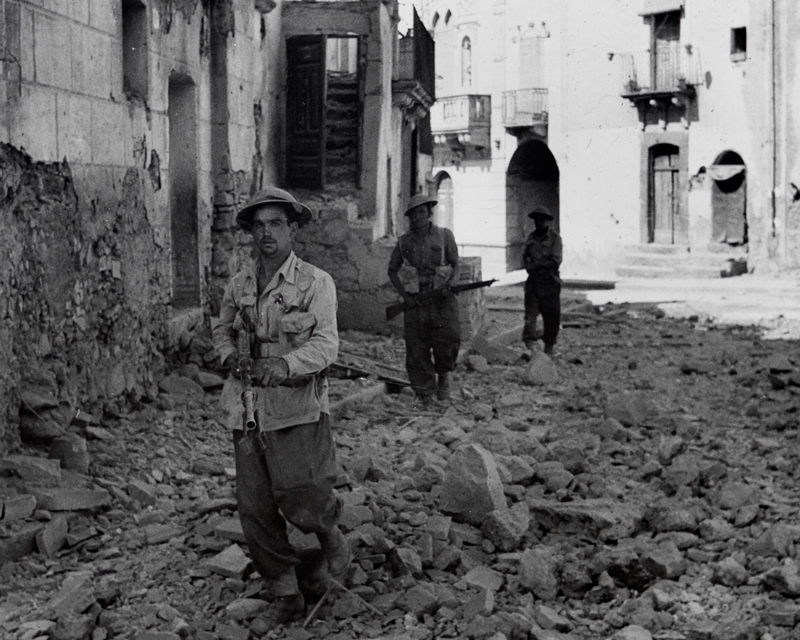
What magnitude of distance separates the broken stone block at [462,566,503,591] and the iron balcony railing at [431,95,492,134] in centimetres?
2827

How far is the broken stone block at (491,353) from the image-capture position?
1215 centimetres

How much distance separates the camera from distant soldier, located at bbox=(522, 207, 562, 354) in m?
12.1

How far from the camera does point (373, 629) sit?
4719mm

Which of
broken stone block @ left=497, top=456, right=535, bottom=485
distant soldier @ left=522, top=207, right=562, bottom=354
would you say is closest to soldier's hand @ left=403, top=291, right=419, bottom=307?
broken stone block @ left=497, top=456, right=535, bottom=485

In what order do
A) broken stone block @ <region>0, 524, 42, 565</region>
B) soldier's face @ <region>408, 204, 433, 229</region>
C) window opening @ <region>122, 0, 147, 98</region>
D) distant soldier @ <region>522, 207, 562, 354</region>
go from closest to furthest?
1. broken stone block @ <region>0, 524, 42, 565</region>
2. window opening @ <region>122, 0, 147, 98</region>
3. soldier's face @ <region>408, 204, 433, 229</region>
4. distant soldier @ <region>522, 207, 562, 354</region>

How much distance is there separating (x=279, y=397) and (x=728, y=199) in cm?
2299

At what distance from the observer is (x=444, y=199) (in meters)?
36.0

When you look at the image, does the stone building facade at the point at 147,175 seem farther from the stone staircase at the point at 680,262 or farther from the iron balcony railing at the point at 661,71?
the iron balcony railing at the point at 661,71

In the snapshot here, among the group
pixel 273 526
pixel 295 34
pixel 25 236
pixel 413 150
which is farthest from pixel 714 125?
pixel 273 526

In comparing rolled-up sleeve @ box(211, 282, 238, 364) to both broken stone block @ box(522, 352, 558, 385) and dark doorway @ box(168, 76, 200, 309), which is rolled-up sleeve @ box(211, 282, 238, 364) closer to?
dark doorway @ box(168, 76, 200, 309)

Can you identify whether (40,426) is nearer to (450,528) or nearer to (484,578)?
(450,528)

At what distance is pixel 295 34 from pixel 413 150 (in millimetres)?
6324

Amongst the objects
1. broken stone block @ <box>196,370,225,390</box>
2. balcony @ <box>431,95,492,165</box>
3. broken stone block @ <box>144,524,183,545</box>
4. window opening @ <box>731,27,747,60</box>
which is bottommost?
broken stone block @ <box>144,524,183,545</box>

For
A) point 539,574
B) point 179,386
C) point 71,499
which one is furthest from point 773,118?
point 71,499
